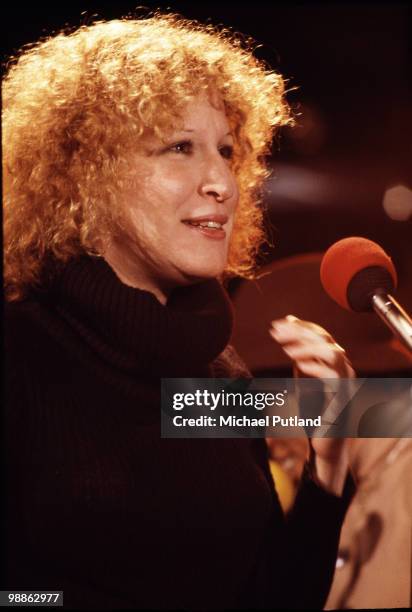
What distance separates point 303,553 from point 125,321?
572 millimetres

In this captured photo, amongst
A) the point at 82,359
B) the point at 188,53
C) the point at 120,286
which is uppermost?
the point at 188,53

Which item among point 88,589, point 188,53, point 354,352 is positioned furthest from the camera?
point 354,352

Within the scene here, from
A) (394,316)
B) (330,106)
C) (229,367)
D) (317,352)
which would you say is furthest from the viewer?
(330,106)

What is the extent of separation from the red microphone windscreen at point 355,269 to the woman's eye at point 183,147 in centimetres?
31

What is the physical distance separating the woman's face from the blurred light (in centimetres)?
46

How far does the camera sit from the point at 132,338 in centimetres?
101

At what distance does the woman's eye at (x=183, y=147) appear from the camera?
3.46ft

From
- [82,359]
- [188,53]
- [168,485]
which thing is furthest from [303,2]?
[168,485]

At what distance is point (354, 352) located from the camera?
1294mm

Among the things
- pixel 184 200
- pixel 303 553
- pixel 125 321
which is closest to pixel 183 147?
pixel 184 200

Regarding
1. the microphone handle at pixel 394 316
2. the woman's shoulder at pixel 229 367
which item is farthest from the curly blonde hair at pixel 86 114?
the microphone handle at pixel 394 316

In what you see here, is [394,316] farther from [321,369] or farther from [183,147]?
[183,147]

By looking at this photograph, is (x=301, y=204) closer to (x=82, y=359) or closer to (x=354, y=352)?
(x=354, y=352)

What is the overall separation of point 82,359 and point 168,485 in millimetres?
257
